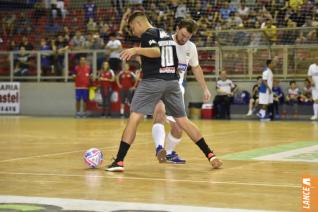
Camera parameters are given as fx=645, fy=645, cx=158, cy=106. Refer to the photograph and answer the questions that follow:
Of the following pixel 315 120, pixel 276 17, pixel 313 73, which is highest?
pixel 276 17

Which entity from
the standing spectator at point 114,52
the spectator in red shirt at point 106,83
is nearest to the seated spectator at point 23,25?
the standing spectator at point 114,52

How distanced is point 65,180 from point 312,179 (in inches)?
141

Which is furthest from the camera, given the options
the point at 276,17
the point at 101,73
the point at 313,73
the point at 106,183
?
the point at 101,73

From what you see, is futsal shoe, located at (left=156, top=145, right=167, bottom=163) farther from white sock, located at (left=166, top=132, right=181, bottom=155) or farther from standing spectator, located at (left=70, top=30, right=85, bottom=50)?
standing spectator, located at (left=70, top=30, right=85, bottom=50)

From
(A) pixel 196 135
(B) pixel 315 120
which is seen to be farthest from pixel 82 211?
(B) pixel 315 120

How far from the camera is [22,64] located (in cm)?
2984

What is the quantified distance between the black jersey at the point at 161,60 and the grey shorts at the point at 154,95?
0.09 metres

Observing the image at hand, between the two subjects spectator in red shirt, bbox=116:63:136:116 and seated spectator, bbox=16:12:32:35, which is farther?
seated spectator, bbox=16:12:32:35

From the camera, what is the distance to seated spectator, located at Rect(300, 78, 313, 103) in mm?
24359

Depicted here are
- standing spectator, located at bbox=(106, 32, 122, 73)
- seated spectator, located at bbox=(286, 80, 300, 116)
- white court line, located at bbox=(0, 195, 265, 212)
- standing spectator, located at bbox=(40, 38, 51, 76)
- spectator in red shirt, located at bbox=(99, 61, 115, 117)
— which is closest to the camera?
white court line, located at bbox=(0, 195, 265, 212)

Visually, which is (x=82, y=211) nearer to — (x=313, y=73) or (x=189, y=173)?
(x=189, y=173)

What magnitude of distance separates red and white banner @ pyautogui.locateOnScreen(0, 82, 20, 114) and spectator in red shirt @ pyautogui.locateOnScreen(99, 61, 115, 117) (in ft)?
15.2

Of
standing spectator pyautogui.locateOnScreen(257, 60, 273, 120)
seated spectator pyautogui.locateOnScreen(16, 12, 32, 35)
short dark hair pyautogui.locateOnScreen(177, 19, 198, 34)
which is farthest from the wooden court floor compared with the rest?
seated spectator pyautogui.locateOnScreen(16, 12, 32, 35)

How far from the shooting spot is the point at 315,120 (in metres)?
23.7
